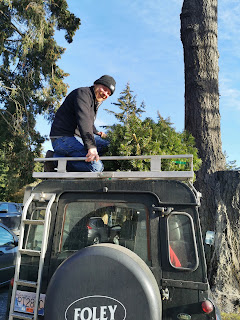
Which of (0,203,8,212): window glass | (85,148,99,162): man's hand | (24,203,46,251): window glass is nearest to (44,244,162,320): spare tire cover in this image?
(24,203,46,251): window glass

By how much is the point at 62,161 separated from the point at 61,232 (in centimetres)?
76

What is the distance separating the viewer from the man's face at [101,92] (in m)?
3.65

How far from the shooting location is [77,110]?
11.1 feet

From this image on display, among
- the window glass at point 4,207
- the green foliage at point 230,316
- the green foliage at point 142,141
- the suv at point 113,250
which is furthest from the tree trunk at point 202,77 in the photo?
the window glass at point 4,207

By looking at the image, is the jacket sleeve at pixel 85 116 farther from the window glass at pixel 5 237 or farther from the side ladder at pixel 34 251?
the window glass at pixel 5 237

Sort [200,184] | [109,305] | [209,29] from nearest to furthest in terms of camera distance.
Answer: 1. [109,305]
2. [200,184]
3. [209,29]

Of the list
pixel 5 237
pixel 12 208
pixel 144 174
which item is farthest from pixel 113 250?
pixel 12 208

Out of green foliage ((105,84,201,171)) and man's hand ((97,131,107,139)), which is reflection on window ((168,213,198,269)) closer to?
green foliage ((105,84,201,171))

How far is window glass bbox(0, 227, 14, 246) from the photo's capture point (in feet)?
21.1

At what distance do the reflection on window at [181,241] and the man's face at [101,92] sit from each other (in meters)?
1.86

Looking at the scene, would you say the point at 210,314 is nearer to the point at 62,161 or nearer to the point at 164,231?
the point at 164,231

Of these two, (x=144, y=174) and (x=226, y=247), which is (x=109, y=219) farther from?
(x=226, y=247)

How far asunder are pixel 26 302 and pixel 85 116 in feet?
6.55

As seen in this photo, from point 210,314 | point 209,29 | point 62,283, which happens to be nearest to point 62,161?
point 62,283
